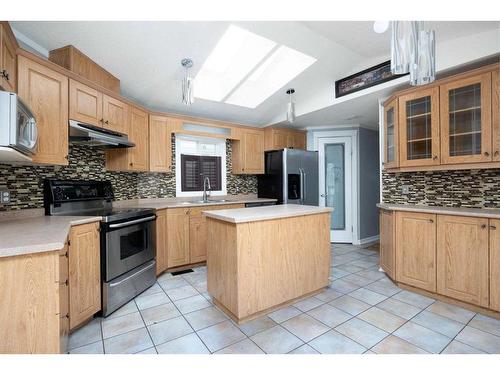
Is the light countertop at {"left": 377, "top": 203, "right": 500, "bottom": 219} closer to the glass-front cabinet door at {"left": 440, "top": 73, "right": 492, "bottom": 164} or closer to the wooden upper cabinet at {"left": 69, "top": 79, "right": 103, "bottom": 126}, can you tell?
the glass-front cabinet door at {"left": 440, "top": 73, "right": 492, "bottom": 164}

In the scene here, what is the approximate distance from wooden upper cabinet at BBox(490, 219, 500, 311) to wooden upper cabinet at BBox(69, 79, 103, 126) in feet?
12.3

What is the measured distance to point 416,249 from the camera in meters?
2.52

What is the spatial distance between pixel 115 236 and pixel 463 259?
3182 mm

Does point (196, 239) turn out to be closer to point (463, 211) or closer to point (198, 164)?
point (198, 164)

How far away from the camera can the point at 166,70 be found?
289cm

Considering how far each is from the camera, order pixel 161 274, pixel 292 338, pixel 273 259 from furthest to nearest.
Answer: pixel 161 274 < pixel 273 259 < pixel 292 338

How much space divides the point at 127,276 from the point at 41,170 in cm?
131

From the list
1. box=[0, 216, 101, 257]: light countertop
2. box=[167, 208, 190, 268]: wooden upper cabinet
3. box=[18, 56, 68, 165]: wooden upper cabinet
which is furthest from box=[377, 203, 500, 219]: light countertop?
box=[18, 56, 68, 165]: wooden upper cabinet

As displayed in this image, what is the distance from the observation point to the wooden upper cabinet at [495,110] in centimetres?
215

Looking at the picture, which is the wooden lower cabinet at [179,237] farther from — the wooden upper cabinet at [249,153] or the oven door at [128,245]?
the wooden upper cabinet at [249,153]

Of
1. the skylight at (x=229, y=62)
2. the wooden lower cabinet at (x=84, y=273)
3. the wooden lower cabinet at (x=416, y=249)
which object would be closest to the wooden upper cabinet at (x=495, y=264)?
the wooden lower cabinet at (x=416, y=249)
